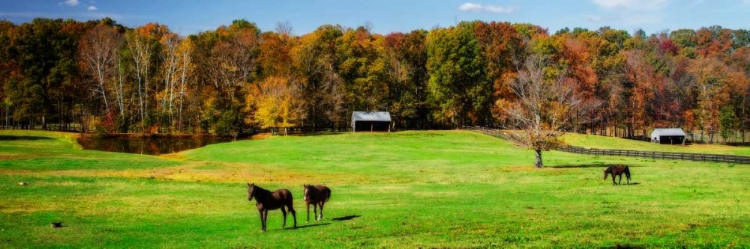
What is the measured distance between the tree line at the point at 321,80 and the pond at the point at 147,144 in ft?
20.8

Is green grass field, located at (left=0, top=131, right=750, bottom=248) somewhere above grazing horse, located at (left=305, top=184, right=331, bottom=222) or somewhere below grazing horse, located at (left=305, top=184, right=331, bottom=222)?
below

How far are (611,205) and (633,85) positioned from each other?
9664 centimetres

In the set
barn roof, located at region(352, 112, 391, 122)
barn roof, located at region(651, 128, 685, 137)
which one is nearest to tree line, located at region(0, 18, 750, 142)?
barn roof, located at region(352, 112, 391, 122)

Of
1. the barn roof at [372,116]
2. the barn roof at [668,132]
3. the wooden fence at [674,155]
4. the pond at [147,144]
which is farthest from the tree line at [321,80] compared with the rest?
the wooden fence at [674,155]

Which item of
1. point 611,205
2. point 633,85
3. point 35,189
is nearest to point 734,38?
point 633,85

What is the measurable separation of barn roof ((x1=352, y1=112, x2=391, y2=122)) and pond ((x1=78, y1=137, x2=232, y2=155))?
2387cm

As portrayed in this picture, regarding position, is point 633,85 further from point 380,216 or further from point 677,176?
point 380,216

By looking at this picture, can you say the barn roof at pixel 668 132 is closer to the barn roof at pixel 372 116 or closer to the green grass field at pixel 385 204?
the barn roof at pixel 372 116

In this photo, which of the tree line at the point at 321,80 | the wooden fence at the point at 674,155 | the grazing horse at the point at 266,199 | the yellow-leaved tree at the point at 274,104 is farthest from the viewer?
the tree line at the point at 321,80

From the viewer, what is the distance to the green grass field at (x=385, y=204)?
60.6 feet

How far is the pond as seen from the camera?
248 feet

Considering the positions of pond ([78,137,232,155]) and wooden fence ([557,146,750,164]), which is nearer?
wooden fence ([557,146,750,164])

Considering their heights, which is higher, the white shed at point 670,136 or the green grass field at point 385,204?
the white shed at point 670,136

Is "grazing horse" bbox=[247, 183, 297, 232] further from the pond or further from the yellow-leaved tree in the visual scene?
Result: the yellow-leaved tree
